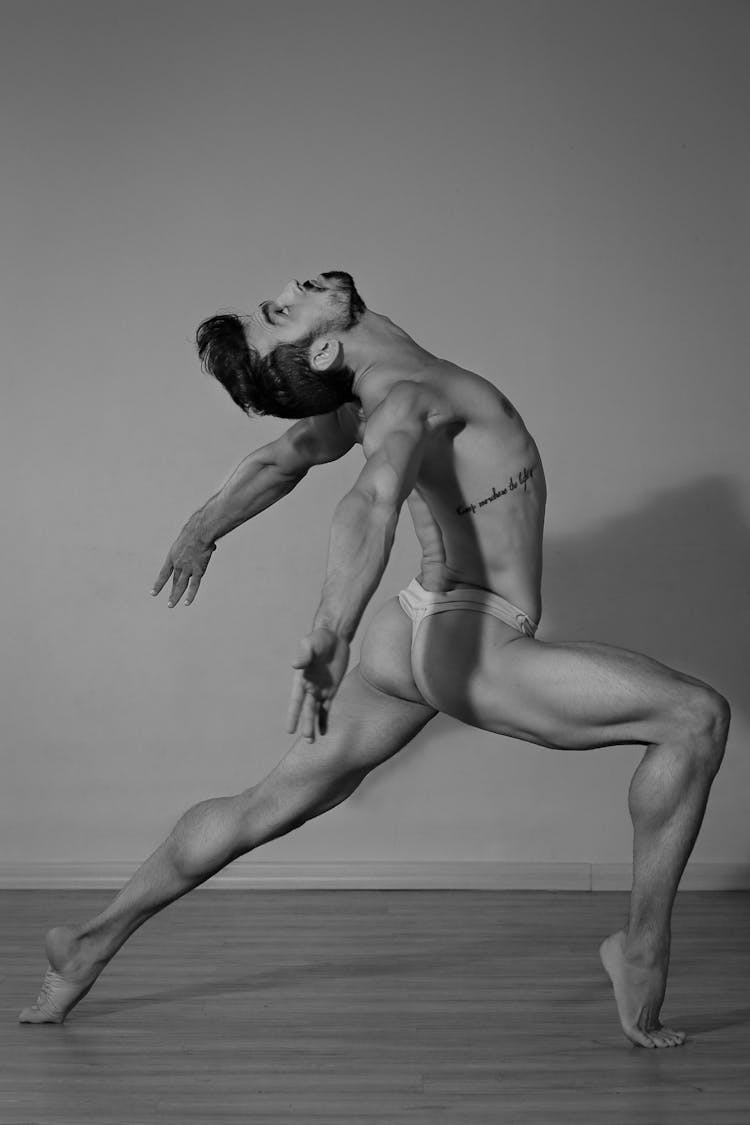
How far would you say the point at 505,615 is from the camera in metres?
2.41

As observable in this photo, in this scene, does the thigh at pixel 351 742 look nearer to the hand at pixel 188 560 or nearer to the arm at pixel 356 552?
the hand at pixel 188 560

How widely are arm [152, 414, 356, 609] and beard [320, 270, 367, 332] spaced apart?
29 cm

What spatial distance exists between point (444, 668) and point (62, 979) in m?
0.98

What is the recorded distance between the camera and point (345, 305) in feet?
→ 8.11

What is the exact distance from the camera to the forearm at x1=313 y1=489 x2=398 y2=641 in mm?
1899

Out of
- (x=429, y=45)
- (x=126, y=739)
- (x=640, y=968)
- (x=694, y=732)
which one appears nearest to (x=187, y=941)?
(x=126, y=739)

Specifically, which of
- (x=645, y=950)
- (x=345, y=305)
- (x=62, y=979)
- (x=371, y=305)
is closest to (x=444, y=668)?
(x=645, y=950)

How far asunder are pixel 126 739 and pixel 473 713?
5.95ft

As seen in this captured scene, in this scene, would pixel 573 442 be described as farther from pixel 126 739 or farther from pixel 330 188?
pixel 126 739

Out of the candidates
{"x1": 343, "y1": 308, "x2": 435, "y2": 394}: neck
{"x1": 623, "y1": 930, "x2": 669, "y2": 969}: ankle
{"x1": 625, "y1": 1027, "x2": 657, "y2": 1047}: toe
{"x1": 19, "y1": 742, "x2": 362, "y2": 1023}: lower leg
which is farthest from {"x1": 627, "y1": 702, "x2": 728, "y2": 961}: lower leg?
{"x1": 343, "y1": 308, "x2": 435, "y2": 394}: neck

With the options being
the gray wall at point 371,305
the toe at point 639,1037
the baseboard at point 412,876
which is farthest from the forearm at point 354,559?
the baseboard at point 412,876

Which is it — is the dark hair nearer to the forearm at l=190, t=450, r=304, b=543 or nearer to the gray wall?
the forearm at l=190, t=450, r=304, b=543

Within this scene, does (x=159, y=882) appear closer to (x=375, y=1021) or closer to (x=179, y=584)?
(x=375, y=1021)

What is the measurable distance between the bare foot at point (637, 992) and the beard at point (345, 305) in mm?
1235
